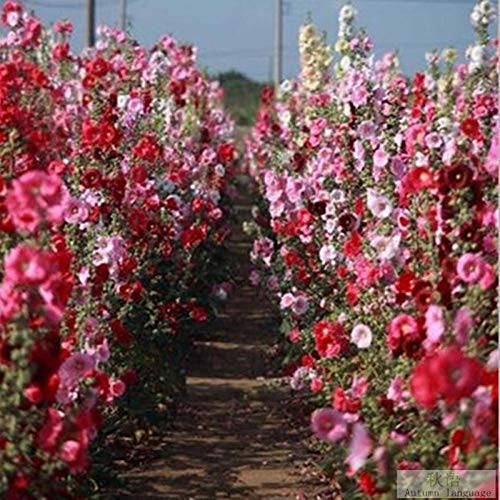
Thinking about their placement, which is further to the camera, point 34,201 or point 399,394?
point 399,394

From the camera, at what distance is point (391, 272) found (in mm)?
5305

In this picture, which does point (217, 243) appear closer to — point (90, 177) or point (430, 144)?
point (90, 177)

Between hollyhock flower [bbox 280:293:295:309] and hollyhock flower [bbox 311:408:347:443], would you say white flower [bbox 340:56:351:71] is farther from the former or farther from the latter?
hollyhock flower [bbox 311:408:347:443]

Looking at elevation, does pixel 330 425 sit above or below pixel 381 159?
below

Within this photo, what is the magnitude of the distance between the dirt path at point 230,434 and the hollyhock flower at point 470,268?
2.12 metres

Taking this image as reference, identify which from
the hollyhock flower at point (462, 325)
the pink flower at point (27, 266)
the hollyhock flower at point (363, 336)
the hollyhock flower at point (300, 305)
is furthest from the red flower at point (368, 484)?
the hollyhock flower at point (300, 305)

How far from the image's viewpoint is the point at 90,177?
6367 millimetres

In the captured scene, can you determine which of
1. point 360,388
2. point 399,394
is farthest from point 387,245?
point 399,394

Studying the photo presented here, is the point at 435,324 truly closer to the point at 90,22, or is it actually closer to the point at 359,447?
the point at 359,447

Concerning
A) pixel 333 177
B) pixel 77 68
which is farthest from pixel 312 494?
pixel 77 68

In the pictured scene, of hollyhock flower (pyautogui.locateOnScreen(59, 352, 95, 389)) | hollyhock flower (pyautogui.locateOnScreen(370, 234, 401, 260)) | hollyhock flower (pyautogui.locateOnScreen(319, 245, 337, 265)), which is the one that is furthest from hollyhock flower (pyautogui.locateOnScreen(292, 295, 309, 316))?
hollyhock flower (pyautogui.locateOnScreen(59, 352, 95, 389))

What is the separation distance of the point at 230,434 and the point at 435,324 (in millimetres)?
3371

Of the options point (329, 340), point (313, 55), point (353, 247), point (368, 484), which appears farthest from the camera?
point (313, 55)

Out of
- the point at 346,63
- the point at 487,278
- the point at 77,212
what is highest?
the point at 346,63
